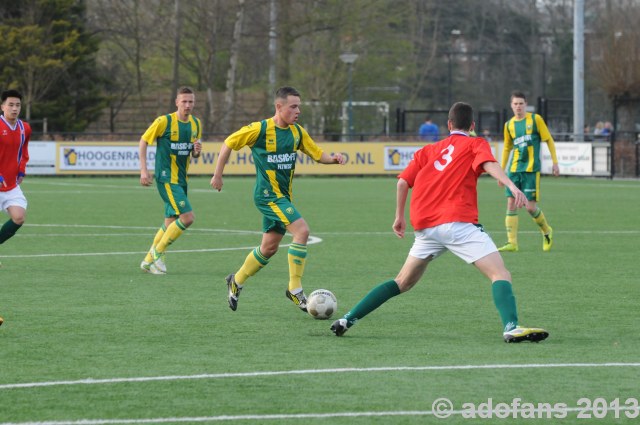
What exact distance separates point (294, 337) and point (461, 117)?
77.1 inches

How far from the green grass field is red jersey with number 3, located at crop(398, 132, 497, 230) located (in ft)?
2.90

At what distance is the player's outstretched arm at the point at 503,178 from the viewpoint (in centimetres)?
823

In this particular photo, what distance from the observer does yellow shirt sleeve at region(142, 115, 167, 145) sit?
543 inches

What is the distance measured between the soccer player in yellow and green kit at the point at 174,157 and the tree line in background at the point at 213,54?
3313cm

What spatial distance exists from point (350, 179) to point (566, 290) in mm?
27241

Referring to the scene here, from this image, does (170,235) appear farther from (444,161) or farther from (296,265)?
(444,161)

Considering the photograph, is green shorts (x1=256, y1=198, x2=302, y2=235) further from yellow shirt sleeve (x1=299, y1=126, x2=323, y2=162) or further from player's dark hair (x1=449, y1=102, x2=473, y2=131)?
player's dark hair (x1=449, y1=102, x2=473, y2=131)

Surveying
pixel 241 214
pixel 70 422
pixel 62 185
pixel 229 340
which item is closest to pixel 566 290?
pixel 229 340

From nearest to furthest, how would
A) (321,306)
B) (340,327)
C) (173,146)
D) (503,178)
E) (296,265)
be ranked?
1. (503,178)
2. (340,327)
3. (321,306)
4. (296,265)
5. (173,146)

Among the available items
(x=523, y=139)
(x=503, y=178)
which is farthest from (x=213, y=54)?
(x=503, y=178)

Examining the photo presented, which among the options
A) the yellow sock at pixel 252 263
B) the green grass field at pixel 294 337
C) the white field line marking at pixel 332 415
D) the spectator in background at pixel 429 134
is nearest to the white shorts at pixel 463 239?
the green grass field at pixel 294 337

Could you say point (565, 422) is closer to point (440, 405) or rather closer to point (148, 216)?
point (440, 405)

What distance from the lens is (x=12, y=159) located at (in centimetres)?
1337

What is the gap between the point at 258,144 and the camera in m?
10.7
